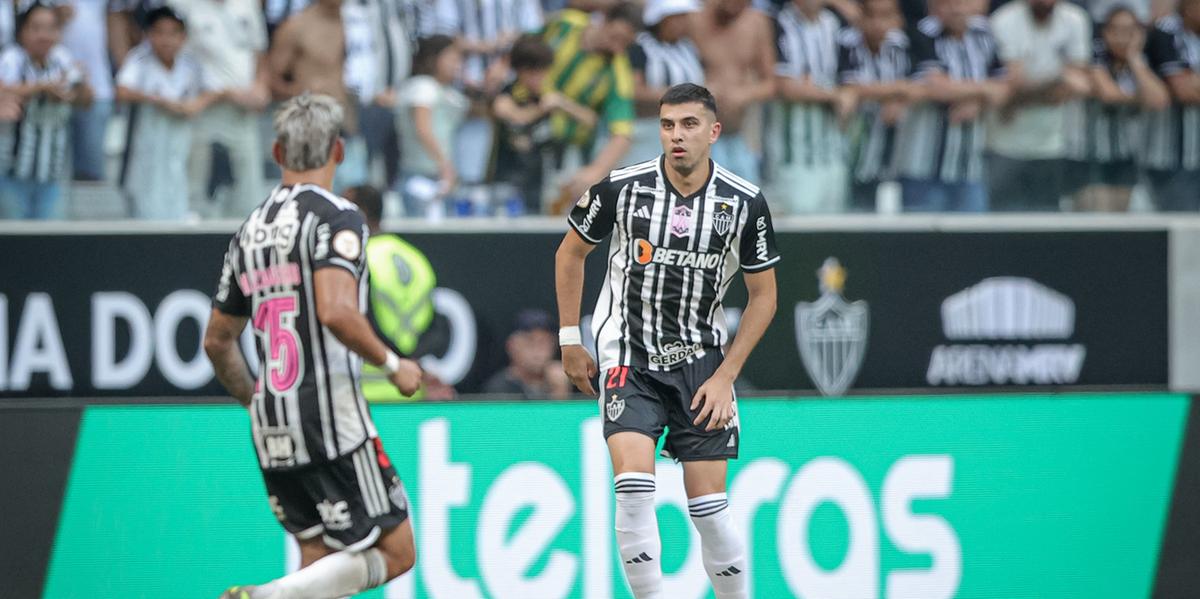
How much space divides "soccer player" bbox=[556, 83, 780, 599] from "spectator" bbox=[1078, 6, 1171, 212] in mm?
5661

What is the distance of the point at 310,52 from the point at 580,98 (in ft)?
5.84

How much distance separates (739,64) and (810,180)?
0.92 metres

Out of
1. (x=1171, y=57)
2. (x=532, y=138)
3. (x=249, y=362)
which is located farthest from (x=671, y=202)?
A: (x=1171, y=57)

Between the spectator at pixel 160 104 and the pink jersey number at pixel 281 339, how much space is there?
5.12 metres

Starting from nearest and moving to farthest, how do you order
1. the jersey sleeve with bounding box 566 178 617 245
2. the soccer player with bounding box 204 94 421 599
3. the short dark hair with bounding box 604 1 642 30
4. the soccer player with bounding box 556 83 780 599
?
the soccer player with bounding box 204 94 421 599 < the soccer player with bounding box 556 83 780 599 < the jersey sleeve with bounding box 566 178 617 245 < the short dark hair with bounding box 604 1 642 30

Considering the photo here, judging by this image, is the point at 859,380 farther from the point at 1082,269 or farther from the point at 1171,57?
the point at 1171,57

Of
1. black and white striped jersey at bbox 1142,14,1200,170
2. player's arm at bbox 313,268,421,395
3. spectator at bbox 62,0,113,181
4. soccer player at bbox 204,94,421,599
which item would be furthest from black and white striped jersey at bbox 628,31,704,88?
player's arm at bbox 313,268,421,395

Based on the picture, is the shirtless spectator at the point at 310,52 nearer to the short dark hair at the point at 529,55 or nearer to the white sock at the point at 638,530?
the short dark hair at the point at 529,55

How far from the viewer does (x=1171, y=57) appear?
38.7ft

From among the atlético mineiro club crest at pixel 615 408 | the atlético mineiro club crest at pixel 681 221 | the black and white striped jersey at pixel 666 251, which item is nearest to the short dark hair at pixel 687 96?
the black and white striped jersey at pixel 666 251

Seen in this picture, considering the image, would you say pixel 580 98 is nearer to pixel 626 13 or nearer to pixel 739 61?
pixel 626 13

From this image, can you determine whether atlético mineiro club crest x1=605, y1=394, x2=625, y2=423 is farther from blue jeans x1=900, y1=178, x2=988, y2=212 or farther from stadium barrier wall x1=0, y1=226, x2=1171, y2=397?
blue jeans x1=900, y1=178, x2=988, y2=212

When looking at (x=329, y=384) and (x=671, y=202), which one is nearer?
(x=329, y=384)

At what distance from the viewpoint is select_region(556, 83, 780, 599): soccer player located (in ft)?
21.0
